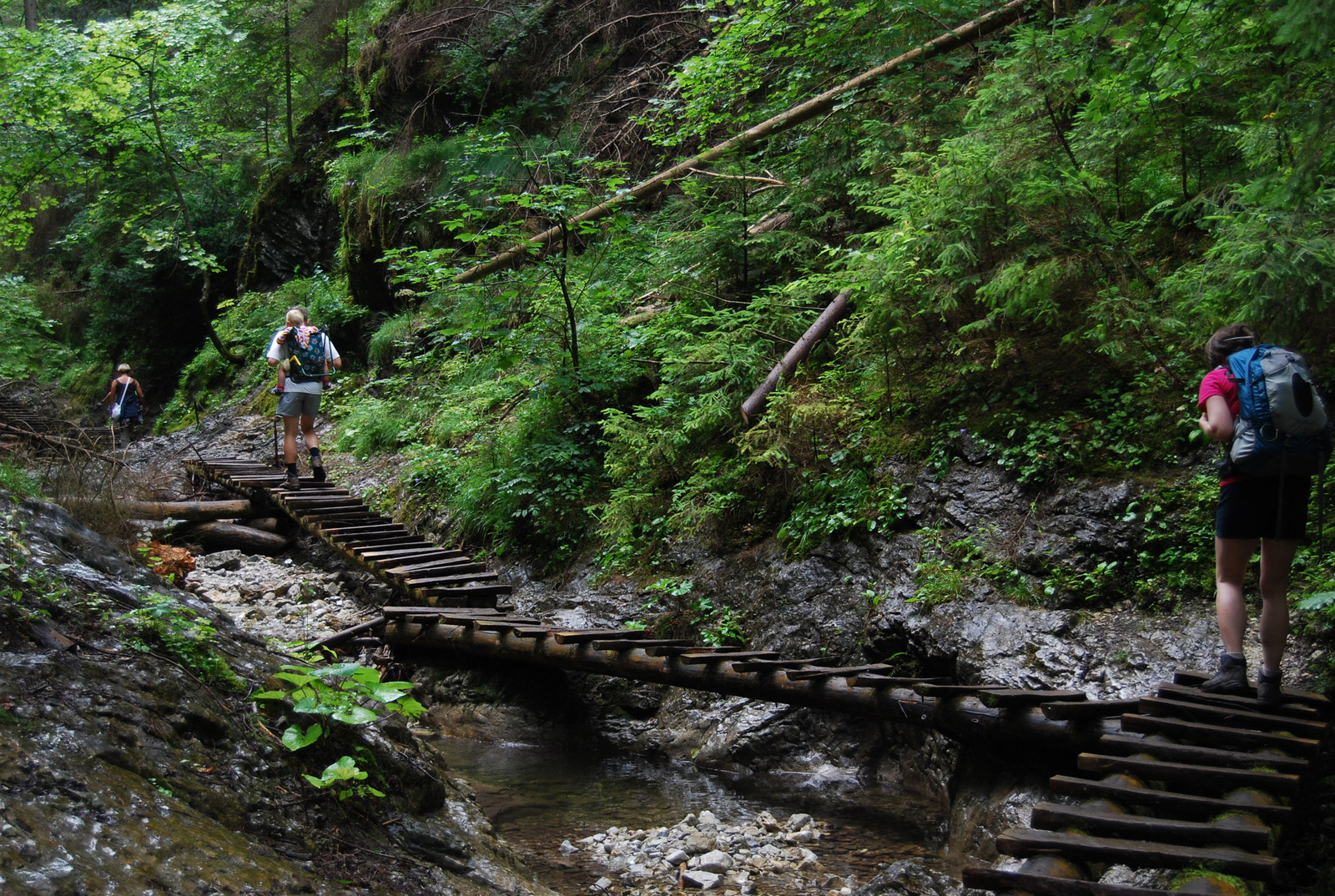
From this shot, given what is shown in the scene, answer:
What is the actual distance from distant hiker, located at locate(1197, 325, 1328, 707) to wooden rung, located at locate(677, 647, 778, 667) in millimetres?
2516

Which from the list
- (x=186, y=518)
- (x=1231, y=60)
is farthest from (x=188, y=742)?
(x=186, y=518)

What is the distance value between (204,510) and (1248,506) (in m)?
11.3

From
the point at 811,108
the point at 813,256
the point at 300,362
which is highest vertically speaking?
the point at 811,108

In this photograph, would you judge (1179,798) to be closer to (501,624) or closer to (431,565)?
(501,624)

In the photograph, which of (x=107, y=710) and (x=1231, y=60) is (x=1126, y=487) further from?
(x=107, y=710)

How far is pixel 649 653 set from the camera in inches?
238

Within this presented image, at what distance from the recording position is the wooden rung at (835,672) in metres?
5.04

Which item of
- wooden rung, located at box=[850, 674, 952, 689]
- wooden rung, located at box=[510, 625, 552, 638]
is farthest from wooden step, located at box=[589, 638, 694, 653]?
wooden rung, located at box=[850, 674, 952, 689]

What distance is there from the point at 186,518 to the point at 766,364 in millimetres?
7817

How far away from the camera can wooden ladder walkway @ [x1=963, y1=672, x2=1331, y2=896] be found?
9.13ft

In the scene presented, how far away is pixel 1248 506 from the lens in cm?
417

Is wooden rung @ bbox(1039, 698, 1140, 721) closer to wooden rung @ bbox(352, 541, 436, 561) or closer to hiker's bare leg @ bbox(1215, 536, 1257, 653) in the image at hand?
hiker's bare leg @ bbox(1215, 536, 1257, 653)

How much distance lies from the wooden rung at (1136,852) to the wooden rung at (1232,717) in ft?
3.74

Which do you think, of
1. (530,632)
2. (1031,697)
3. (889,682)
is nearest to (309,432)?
(530,632)
